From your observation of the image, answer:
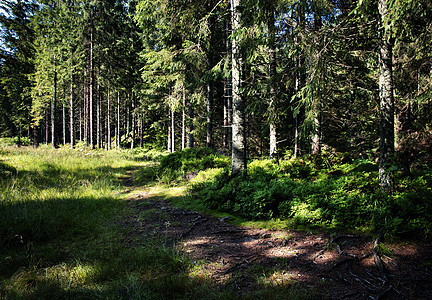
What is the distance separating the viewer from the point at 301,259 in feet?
10.6

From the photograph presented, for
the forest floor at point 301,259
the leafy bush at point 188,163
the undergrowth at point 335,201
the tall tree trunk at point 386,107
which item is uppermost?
the tall tree trunk at point 386,107

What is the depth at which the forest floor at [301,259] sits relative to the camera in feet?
8.34

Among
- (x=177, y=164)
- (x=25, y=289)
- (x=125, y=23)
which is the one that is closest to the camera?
(x=25, y=289)

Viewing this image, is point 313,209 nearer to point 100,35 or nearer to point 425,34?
point 425,34

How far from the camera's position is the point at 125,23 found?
2169 cm

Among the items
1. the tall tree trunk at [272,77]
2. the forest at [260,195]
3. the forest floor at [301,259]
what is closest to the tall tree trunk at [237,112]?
the forest at [260,195]

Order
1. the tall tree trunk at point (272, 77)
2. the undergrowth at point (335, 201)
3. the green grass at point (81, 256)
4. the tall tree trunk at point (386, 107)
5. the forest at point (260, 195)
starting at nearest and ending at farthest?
the green grass at point (81, 256)
the forest at point (260, 195)
the undergrowth at point (335, 201)
the tall tree trunk at point (386, 107)
the tall tree trunk at point (272, 77)

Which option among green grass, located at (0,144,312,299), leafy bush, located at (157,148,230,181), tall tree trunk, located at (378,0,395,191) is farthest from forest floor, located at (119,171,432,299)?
leafy bush, located at (157,148,230,181)

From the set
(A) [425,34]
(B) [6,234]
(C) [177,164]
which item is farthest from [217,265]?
(C) [177,164]

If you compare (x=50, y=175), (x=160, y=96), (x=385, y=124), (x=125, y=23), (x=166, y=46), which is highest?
(x=125, y=23)

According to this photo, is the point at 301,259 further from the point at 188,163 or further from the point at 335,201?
the point at 188,163

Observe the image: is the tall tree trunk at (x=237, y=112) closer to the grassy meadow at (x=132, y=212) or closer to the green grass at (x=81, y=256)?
the grassy meadow at (x=132, y=212)

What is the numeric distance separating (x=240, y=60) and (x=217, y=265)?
5.90 meters

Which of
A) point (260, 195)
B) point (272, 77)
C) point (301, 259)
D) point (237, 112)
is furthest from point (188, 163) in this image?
point (301, 259)
